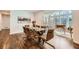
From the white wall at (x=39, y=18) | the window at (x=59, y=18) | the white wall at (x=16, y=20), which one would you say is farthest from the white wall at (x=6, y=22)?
the window at (x=59, y=18)

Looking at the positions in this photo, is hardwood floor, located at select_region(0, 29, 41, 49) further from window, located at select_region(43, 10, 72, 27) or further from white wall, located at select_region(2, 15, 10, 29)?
window, located at select_region(43, 10, 72, 27)

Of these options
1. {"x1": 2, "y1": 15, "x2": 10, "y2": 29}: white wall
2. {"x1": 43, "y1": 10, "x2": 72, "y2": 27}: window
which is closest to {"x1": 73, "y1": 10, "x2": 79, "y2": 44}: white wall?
{"x1": 43, "y1": 10, "x2": 72, "y2": 27}: window

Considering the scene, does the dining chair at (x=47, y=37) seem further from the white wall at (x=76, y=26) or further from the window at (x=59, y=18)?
the white wall at (x=76, y=26)

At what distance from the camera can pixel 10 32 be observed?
79.2 inches

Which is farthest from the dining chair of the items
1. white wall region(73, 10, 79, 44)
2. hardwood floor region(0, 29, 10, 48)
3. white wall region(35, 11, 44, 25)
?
hardwood floor region(0, 29, 10, 48)

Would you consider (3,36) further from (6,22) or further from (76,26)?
(76,26)

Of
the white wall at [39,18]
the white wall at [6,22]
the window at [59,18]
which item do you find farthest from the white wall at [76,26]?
the white wall at [6,22]

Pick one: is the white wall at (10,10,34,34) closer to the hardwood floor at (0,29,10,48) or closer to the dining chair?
the hardwood floor at (0,29,10,48)

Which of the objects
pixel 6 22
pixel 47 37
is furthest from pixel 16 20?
pixel 47 37

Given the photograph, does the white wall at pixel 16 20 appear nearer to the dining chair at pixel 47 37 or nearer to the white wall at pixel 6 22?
the white wall at pixel 6 22

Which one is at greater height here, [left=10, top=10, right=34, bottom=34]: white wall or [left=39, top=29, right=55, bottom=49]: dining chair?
[left=10, top=10, right=34, bottom=34]: white wall

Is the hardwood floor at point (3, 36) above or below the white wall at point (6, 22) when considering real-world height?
below
